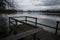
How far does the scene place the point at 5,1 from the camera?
922cm

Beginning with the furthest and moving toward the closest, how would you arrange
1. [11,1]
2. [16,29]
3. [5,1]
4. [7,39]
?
[11,1] → [5,1] → [16,29] → [7,39]

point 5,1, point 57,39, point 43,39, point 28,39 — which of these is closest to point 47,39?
point 43,39

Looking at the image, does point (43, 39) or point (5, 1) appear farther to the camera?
point (5, 1)

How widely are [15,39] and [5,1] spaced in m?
8.29

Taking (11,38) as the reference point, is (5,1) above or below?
above

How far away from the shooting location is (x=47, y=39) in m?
3.48

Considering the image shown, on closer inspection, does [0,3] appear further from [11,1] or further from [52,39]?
[52,39]

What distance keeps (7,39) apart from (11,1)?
30.3ft

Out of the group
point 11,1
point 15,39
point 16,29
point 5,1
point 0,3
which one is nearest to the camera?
point 15,39

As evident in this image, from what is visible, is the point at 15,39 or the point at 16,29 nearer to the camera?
the point at 15,39

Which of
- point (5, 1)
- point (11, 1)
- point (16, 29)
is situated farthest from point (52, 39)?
point (11, 1)

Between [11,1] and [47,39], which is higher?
[11,1]

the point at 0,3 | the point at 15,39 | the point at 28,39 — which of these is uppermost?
the point at 0,3

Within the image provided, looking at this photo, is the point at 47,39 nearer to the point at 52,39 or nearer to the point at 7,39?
the point at 52,39
